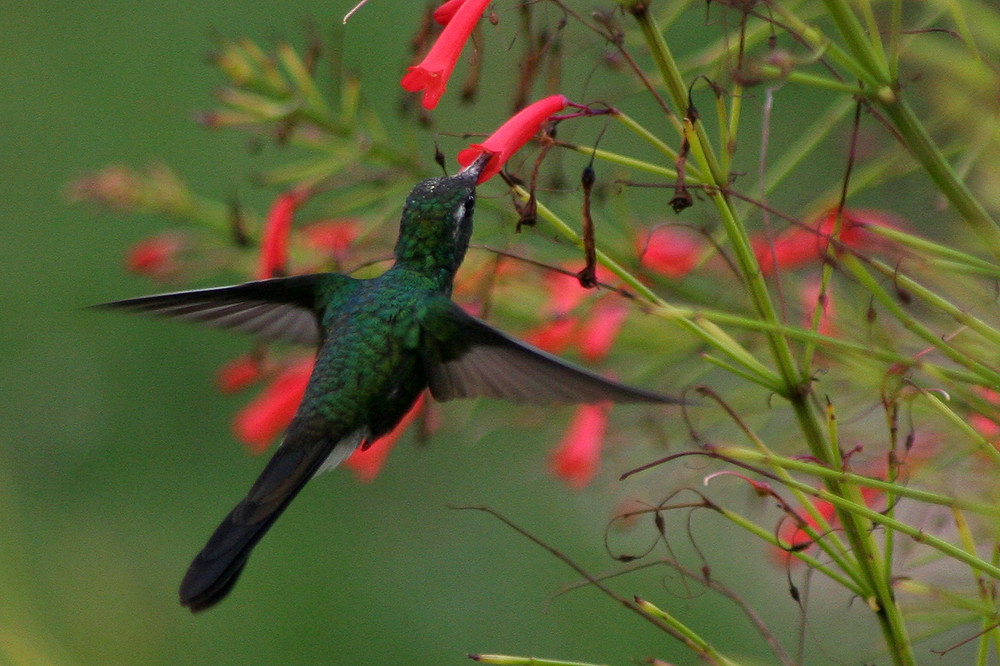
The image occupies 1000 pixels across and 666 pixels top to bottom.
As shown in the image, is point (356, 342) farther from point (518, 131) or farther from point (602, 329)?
point (518, 131)

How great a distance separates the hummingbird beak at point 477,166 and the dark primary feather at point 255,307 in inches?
13.3

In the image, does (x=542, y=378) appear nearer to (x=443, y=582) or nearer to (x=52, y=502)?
(x=443, y=582)

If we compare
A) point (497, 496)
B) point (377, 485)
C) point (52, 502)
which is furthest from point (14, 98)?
point (497, 496)

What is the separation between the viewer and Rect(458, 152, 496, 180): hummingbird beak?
1.38 metres

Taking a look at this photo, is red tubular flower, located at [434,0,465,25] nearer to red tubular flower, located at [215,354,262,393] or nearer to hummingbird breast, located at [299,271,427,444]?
hummingbird breast, located at [299,271,427,444]

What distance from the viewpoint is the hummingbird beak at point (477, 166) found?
4.54 ft

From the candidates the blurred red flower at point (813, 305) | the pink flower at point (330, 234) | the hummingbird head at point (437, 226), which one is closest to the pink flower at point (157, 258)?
the pink flower at point (330, 234)

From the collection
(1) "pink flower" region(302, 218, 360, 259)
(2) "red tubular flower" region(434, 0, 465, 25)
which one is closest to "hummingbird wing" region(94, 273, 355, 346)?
(1) "pink flower" region(302, 218, 360, 259)

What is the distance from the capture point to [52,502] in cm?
448

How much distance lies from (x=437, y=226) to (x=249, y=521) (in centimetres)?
47

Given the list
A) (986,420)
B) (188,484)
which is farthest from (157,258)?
(188,484)

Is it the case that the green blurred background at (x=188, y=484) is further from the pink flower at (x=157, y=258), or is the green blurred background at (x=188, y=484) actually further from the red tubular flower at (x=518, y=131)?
the red tubular flower at (x=518, y=131)

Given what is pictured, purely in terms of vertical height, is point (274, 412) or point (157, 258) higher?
point (157, 258)

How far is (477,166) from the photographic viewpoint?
1475mm
